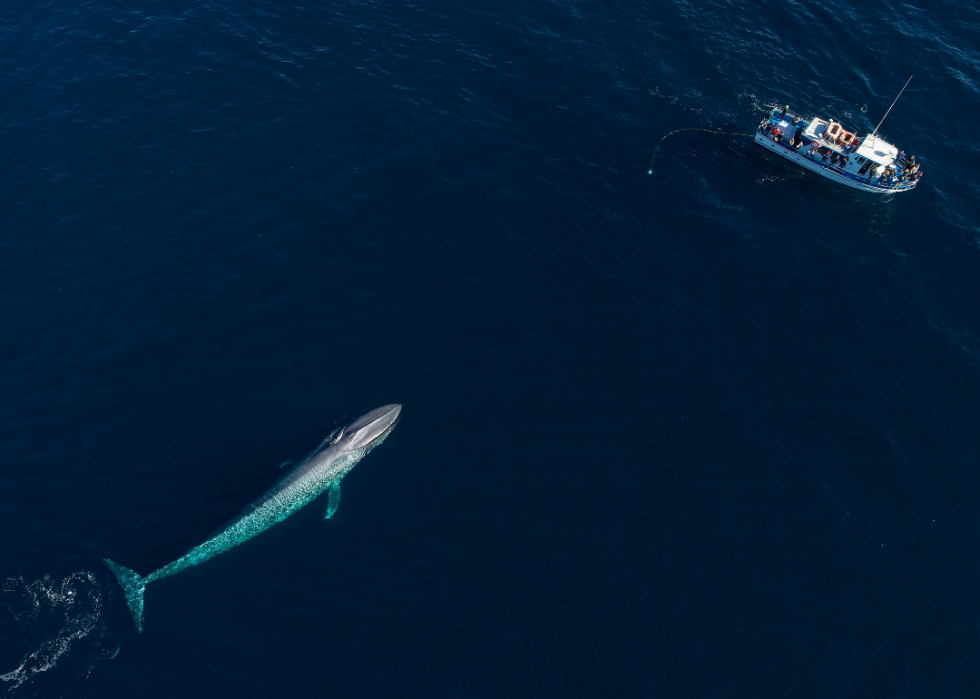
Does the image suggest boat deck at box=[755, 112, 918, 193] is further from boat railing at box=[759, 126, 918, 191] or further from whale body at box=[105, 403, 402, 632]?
whale body at box=[105, 403, 402, 632]

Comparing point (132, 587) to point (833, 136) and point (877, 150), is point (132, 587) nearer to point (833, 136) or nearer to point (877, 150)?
point (833, 136)

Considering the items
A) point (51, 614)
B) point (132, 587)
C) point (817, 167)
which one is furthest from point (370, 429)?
point (817, 167)

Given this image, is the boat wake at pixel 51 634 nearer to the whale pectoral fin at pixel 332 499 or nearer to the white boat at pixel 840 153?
the whale pectoral fin at pixel 332 499

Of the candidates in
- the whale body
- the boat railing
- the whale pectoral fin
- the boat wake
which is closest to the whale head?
the whale body

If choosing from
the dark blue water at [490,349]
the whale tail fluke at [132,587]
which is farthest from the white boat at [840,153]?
the whale tail fluke at [132,587]

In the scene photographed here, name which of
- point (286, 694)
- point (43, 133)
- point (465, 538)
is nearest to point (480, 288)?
point (465, 538)

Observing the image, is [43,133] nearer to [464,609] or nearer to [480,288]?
[480,288]
